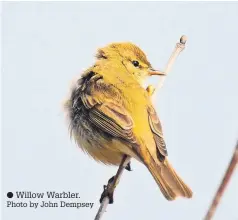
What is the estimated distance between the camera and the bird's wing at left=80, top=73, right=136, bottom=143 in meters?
4.09

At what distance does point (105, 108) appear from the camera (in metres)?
4.41

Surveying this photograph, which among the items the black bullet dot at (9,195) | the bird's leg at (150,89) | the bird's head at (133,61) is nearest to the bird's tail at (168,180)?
the bird's leg at (150,89)

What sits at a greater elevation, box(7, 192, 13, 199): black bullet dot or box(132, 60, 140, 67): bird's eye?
box(132, 60, 140, 67): bird's eye

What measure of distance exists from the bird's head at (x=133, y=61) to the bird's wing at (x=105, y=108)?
510 mm

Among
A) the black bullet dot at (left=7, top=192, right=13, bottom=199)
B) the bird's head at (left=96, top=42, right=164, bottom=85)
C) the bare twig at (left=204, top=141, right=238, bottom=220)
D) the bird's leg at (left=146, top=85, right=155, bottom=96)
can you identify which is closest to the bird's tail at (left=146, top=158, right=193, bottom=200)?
the bird's leg at (left=146, top=85, right=155, bottom=96)

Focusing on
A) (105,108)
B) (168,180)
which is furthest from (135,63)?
(168,180)

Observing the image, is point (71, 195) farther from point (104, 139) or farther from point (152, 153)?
point (152, 153)

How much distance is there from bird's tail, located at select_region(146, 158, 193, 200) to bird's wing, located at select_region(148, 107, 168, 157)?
11 cm

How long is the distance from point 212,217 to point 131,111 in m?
3.25

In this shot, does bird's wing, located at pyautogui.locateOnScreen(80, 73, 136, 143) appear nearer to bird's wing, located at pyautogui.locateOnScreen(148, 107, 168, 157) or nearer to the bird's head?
bird's wing, located at pyautogui.locateOnScreen(148, 107, 168, 157)

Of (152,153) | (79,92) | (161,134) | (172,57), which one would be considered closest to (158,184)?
(152,153)

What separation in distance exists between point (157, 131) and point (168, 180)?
53cm

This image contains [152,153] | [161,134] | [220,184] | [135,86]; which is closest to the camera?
[220,184]

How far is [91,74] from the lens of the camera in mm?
4898
